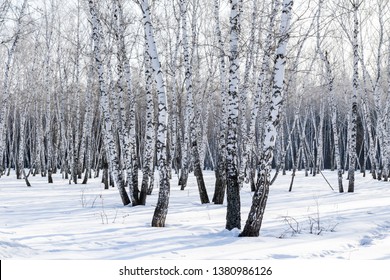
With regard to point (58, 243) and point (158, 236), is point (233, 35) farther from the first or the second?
point (58, 243)

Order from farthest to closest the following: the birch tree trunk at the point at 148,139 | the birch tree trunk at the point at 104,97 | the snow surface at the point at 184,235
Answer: the birch tree trunk at the point at 104,97, the birch tree trunk at the point at 148,139, the snow surface at the point at 184,235

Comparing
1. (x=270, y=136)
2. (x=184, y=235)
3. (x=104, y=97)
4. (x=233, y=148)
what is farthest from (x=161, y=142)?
(x=104, y=97)

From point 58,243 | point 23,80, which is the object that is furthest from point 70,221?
point 23,80

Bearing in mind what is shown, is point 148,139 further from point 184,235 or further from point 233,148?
point 184,235

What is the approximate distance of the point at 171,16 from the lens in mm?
20484

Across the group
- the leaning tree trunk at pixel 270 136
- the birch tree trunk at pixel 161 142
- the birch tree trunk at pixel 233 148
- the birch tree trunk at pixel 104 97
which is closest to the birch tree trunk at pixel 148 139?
the birch tree trunk at pixel 104 97

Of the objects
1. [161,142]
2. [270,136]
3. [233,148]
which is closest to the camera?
[270,136]

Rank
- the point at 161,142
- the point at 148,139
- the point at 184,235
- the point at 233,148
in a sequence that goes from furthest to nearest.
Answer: the point at 148,139 < the point at 161,142 < the point at 233,148 < the point at 184,235

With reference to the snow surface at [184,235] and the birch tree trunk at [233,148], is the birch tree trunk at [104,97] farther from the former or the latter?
the birch tree trunk at [233,148]

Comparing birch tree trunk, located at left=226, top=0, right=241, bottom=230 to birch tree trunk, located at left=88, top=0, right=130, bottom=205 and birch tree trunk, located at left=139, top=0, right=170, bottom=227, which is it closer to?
birch tree trunk, located at left=139, top=0, right=170, bottom=227

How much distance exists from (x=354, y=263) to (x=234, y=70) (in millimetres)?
4323

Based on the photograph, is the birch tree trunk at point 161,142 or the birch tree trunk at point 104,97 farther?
the birch tree trunk at point 104,97

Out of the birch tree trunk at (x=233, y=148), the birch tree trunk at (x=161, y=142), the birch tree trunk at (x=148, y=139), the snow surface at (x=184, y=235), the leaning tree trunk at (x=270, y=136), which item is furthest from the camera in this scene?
the birch tree trunk at (x=148, y=139)

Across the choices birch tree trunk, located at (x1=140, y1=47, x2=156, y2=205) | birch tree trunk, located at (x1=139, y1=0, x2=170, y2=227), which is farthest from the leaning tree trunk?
birch tree trunk, located at (x1=140, y1=47, x2=156, y2=205)
